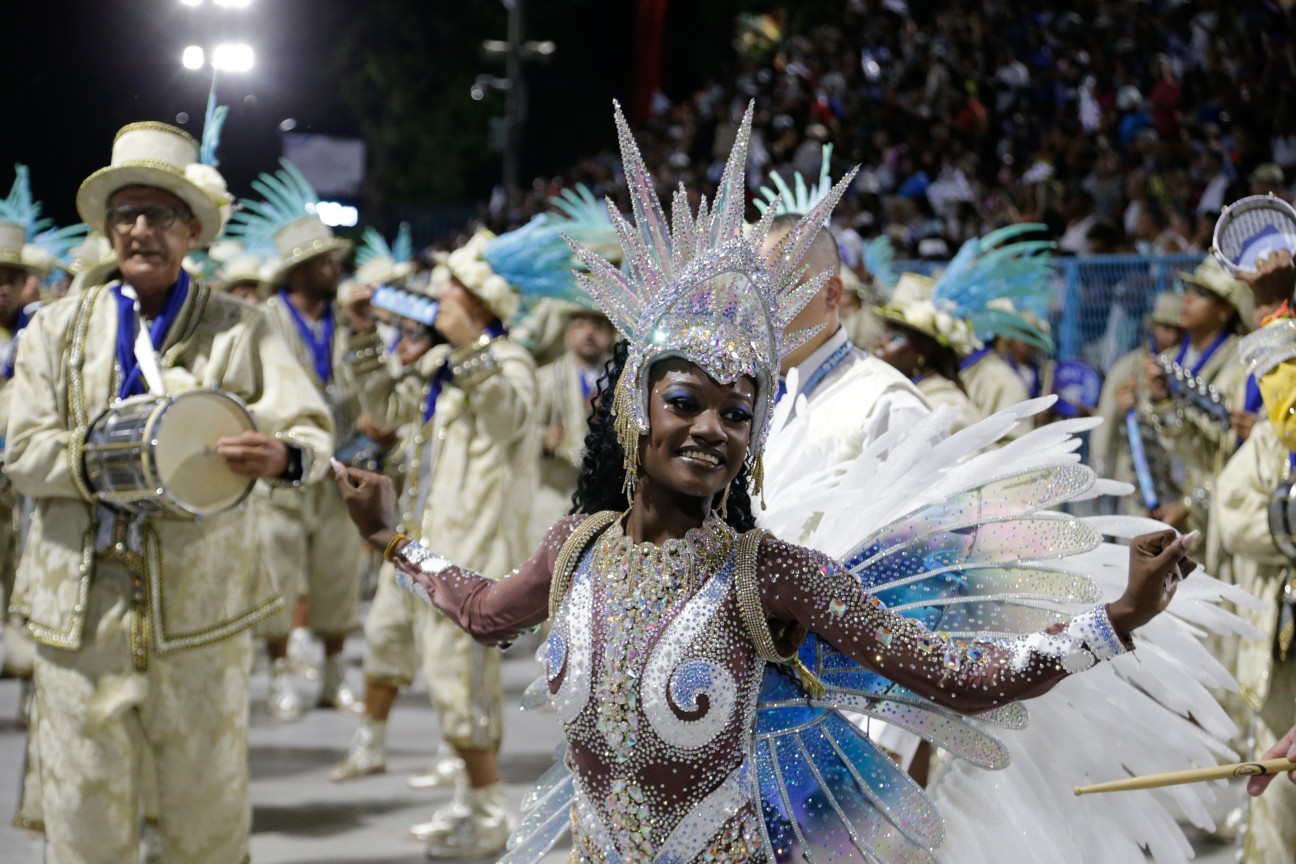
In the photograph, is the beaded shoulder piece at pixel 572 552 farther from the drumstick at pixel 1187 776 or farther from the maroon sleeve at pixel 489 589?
the drumstick at pixel 1187 776

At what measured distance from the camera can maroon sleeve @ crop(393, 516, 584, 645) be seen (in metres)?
2.96

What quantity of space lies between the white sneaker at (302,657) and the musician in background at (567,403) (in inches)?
58.2

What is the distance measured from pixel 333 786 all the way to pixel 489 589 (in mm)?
3993

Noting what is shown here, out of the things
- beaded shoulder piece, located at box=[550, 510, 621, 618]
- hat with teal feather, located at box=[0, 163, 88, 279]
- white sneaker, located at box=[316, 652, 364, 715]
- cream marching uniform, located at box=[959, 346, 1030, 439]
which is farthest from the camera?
white sneaker, located at box=[316, 652, 364, 715]

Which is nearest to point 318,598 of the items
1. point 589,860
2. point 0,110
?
point 0,110

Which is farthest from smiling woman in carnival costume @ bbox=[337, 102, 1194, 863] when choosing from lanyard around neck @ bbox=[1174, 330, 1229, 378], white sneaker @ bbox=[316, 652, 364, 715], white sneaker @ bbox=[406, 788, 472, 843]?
white sneaker @ bbox=[316, 652, 364, 715]

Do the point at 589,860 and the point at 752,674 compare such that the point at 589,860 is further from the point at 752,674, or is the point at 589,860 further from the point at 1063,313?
the point at 1063,313

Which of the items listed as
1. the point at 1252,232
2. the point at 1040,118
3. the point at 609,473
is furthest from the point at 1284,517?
the point at 1040,118

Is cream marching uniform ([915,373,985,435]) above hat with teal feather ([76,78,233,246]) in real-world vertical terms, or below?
below

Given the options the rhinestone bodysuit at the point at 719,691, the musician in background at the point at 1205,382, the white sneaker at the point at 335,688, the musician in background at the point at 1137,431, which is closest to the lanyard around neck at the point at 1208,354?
the musician in background at the point at 1205,382

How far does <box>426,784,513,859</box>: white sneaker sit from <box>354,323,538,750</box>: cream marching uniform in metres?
0.20

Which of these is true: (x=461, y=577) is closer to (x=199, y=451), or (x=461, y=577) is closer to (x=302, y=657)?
(x=199, y=451)

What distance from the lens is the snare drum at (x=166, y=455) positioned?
4055mm

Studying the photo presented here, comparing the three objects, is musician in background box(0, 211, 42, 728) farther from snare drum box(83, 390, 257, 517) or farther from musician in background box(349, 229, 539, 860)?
snare drum box(83, 390, 257, 517)
